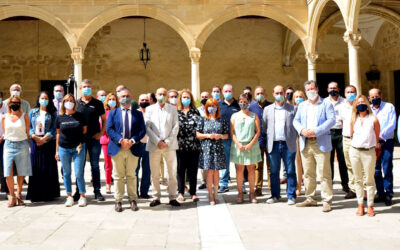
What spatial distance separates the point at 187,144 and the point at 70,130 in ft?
5.05

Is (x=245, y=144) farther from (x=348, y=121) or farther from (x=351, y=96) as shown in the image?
(x=351, y=96)

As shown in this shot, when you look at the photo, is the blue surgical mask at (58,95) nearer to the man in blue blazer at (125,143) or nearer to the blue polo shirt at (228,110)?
the man in blue blazer at (125,143)

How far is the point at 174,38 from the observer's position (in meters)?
15.7

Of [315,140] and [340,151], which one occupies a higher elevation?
[315,140]

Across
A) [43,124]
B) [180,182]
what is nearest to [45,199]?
[43,124]

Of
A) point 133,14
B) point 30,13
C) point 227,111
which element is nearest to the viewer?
point 227,111

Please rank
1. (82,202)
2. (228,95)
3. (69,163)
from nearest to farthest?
(82,202), (69,163), (228,95)

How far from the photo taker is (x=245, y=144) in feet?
18.0

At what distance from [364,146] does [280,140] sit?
1124 millimetres

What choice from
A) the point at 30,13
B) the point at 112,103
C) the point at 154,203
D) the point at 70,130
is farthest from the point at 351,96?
the point at 30,13

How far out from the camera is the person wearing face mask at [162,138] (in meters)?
5.35

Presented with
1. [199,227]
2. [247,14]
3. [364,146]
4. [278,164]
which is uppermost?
[247,14]

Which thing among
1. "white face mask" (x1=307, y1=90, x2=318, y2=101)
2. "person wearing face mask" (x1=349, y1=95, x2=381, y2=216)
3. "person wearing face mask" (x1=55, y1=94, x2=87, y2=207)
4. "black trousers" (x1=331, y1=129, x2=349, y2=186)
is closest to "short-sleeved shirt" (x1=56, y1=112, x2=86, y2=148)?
"person wearing face mask" (x1=55, y1=94, x2=87, y2=207)

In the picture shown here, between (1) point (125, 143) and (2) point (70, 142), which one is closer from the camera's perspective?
(1) point (125, 143)
